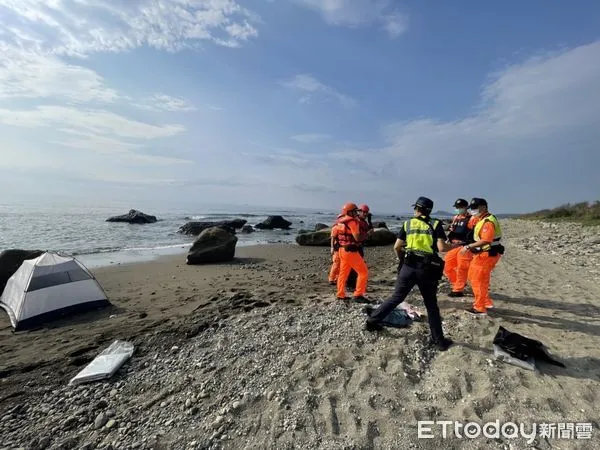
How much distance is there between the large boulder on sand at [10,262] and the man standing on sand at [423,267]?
10.5 m

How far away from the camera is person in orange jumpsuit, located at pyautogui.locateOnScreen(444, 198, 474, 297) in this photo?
7.74 metres

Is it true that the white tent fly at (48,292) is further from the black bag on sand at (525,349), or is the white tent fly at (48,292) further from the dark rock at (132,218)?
the dark rock at (132,218)

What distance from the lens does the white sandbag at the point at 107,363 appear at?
462 centimetres

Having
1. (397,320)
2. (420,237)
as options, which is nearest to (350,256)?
(397,320)

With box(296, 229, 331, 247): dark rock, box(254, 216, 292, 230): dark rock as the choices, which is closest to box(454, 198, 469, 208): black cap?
box(296, 229, 331, 247): dark rock

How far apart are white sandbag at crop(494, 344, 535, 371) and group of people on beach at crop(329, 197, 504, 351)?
71 centimetres

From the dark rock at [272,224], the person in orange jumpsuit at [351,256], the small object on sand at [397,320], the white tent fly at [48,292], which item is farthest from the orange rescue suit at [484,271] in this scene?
the dark rock at [272,224]

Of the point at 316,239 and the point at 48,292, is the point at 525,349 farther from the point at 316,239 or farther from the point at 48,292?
the point at 316,239

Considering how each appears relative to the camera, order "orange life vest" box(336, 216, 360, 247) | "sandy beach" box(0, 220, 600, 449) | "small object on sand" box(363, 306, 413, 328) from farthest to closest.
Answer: "orange life vest" box(336, 216, 360, 247), "small object on sand" box(363, 306, 413, 328), "sandy beach" box(0, 220, 600, 449)

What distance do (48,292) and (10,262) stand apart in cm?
346

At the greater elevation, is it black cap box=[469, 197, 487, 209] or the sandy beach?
black cap box=[469, 197, 487, 209]

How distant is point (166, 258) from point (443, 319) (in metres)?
13.8

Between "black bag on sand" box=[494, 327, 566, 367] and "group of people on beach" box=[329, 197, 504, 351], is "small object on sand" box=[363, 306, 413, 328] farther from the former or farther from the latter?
"black bag on sand" box=[494, 327, 566, 367]

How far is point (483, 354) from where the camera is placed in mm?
4867
